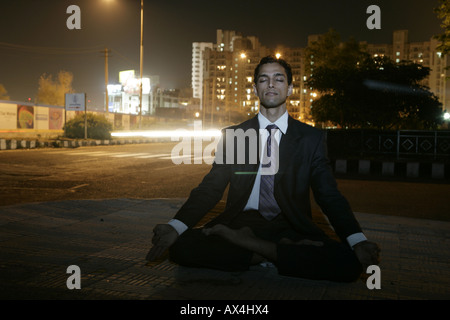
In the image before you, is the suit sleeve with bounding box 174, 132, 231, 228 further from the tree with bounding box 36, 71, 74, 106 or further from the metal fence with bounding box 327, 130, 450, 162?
the tree with bounding box 36, 71, 74, 106

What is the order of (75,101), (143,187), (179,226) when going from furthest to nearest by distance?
1. (75,101)
2. (143,187)
3. (179,226)

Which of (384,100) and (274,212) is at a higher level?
(384,100)

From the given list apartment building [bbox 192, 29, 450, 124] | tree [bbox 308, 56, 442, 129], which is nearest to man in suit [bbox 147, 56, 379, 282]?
tree [bbox 308, 56, 442, 129]

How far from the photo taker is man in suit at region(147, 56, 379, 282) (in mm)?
2893

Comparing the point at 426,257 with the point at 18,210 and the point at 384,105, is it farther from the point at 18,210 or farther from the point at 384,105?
the point at 384,105

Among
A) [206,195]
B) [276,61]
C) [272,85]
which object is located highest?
[276,61]

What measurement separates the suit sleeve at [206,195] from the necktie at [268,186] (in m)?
0.29

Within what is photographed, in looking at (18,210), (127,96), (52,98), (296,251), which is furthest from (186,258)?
(127,96)

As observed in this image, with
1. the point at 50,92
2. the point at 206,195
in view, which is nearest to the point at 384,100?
the point at 206,195

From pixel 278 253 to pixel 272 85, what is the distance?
1241 millimetres

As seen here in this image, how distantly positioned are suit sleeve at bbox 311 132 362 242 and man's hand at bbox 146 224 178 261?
103 cm

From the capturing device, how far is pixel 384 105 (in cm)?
1794

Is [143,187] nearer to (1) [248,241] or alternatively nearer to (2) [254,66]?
(1) [248,241]

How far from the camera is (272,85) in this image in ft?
11.0
